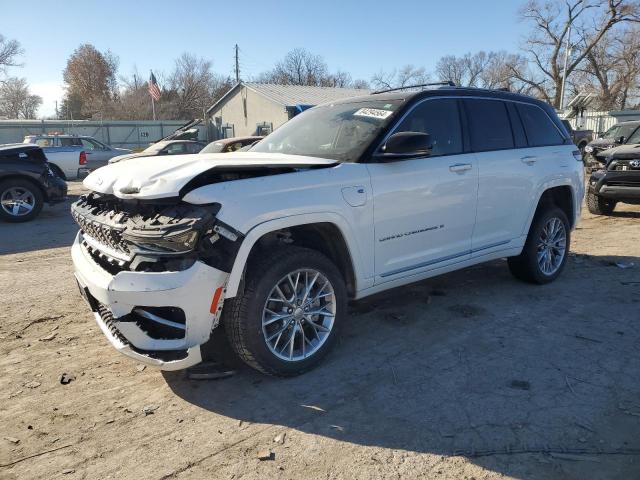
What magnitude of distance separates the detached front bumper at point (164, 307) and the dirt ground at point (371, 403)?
41 cm

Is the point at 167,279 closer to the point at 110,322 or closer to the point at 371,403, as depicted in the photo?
the point at 110,322

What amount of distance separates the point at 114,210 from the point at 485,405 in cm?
271

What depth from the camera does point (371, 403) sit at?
10.3 ft

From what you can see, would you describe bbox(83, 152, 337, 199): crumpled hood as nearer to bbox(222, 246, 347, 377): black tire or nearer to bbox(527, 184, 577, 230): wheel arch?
bbox(222, 246, 347, 377): black tire

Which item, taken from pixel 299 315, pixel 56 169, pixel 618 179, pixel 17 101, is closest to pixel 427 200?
pixel 299 315

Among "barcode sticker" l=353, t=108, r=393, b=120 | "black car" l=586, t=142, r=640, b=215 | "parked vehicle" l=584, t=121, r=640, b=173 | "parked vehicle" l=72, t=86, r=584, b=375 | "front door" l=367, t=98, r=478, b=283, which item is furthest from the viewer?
"parked vehicle" l=584, t=121, r=640, b=173

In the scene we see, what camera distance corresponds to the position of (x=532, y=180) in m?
5.00

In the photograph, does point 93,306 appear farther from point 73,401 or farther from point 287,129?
point 287,129

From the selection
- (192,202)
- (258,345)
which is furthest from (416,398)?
(192,202)

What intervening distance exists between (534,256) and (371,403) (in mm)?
3001

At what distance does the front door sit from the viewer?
3.76 metres

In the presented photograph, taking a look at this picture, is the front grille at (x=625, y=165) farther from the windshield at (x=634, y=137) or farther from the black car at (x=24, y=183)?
the black car at (x=24, y=183)

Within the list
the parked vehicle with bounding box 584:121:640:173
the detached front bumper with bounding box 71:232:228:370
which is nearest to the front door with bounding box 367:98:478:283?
the detached front bumper with bounding box 71:232:228:370

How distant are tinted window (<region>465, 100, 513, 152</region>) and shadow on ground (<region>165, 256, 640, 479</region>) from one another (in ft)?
5.03
